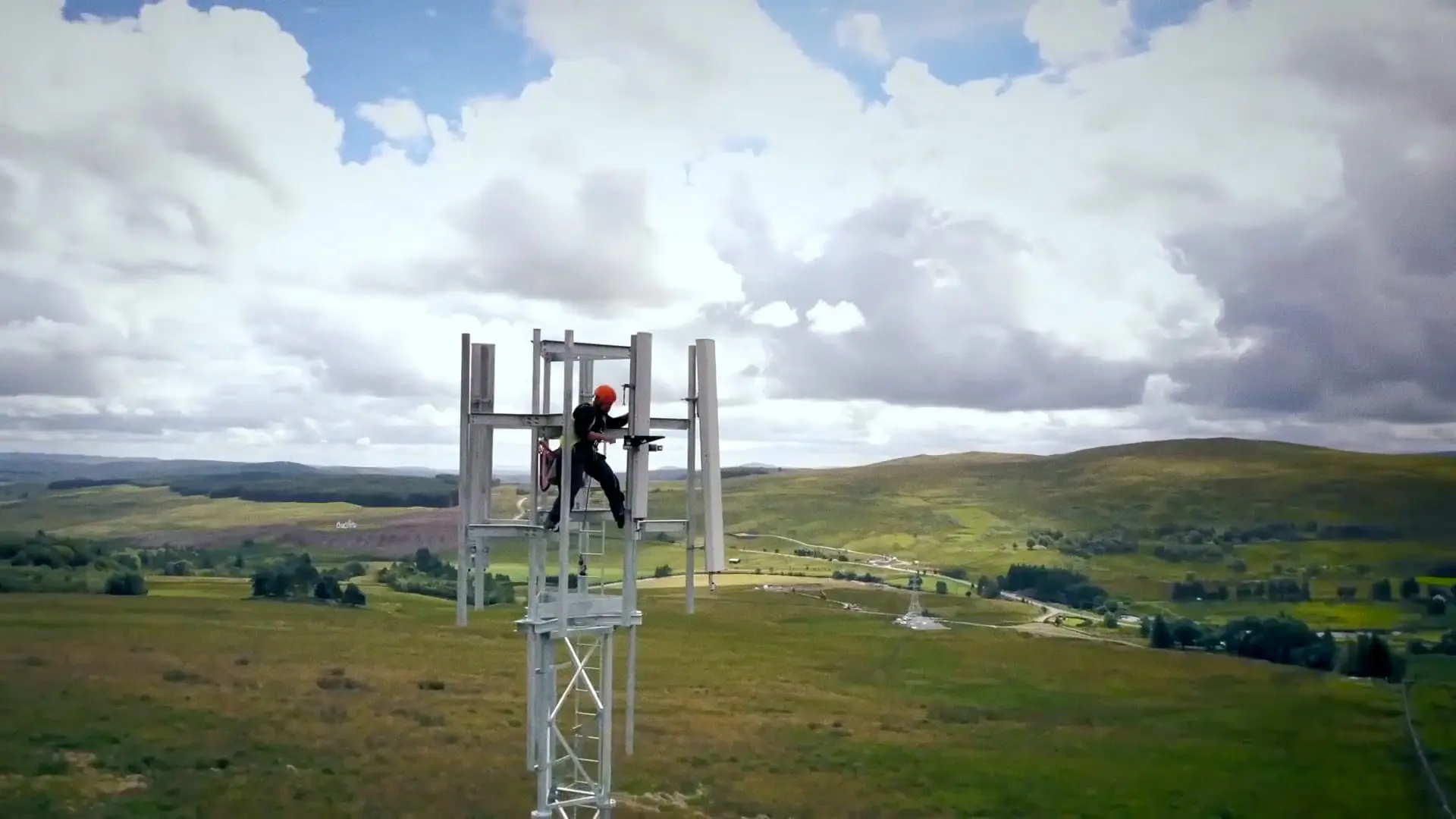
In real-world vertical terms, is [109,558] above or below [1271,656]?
above

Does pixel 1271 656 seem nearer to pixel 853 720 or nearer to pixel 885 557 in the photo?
pixel 853 720

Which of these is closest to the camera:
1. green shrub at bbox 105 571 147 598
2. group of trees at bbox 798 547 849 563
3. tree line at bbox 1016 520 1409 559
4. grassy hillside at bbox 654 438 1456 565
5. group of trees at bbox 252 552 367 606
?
green shrub at bbox 105 571 147 598

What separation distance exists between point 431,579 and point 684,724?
28.8 meters

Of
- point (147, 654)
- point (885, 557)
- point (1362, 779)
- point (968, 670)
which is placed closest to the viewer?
point (1362, 779)

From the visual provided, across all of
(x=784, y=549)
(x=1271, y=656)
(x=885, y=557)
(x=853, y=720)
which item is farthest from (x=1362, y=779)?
(x=784, y=549)

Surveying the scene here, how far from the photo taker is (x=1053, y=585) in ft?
210

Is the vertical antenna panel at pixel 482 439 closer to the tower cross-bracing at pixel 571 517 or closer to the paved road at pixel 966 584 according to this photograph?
the tower cross-bracing at pixel 571 517

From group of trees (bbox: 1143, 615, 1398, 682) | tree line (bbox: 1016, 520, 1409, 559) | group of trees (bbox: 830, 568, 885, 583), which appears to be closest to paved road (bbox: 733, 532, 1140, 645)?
group of trees (bbox: 1143, 615, 1398, 682)

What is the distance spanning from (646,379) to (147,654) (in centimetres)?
2608

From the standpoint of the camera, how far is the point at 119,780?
1800 cm

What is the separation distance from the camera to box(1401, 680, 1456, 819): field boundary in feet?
84.1

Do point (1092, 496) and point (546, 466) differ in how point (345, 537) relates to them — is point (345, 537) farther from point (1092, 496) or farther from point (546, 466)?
point (546, 466)

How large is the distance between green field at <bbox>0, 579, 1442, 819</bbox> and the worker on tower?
11169 mm

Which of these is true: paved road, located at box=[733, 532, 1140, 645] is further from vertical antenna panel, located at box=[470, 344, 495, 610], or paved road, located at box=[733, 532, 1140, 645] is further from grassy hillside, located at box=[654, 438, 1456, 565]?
vertical antenna panel, located at box=[470, 344, 495, 610]
